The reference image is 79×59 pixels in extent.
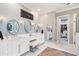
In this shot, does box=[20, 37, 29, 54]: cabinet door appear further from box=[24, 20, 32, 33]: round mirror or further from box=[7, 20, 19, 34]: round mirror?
box=[7, 20, 19, 34]: round mirror

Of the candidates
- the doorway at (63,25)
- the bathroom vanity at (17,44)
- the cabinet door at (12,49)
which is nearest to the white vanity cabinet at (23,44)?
the bathroom vanity at (17,44)

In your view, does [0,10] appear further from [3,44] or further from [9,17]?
[3,44]

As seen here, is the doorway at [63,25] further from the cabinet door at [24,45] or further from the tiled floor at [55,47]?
the cabinet door at [24,45]

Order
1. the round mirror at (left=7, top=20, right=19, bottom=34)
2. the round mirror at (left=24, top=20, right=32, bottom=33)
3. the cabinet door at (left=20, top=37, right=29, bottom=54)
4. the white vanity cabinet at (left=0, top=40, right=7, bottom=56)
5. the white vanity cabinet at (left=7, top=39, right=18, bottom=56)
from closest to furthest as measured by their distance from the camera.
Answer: the white vanity cabinet at (left=0, top=40, right=7, bottom=56) → the white vanity cabinet at (left=7, top=39, right=18, bottom=56) → the round mirror at (left=7, top=20, right=19, bottom=34) → the cabinet door at (left=20, top=37, right=29, bottom=54) → the round mirror at (left=24, top=20, right=32, bottom=33)

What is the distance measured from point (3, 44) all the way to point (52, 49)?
5.86ft

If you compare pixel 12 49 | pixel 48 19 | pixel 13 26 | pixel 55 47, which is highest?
pixel 48 19

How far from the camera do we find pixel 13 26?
2.77m

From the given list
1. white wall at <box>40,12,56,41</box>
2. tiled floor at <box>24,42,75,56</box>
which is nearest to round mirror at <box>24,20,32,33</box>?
white wall at <box>40,12,56,41</box>

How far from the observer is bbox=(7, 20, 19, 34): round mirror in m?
2.61

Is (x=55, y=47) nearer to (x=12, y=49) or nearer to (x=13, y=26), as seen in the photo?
(x=12, y=49)

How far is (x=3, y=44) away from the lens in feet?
7.27

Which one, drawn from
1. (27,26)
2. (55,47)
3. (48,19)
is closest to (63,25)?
(48,19)

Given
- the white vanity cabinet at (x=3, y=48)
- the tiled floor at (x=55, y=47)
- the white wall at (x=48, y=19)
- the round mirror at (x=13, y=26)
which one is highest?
the white wall at (x=48, y=19)

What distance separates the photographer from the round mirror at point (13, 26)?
261cm
